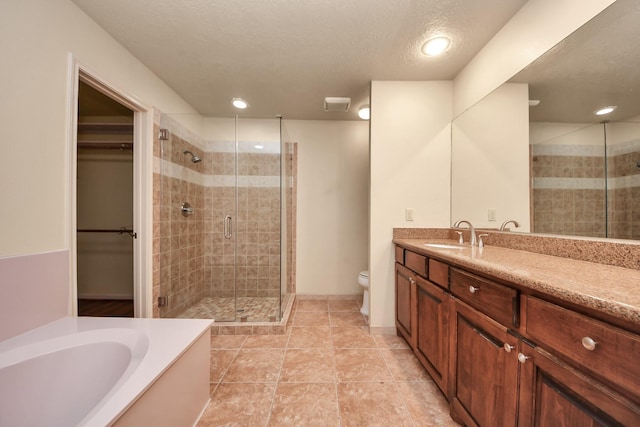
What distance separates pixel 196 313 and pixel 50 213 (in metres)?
1.61

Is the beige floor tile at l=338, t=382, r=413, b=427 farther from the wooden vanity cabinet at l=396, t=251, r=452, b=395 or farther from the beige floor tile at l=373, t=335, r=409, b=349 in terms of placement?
the beige floor tile at l=373, t=335, r=409, b=349

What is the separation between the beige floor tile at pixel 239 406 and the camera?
1206 mm

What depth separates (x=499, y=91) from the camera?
1.60 meters

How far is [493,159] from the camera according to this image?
5.55ft

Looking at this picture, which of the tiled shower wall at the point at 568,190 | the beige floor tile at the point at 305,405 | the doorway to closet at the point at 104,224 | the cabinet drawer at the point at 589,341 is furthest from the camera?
the doorway to closet at the point at 104,224

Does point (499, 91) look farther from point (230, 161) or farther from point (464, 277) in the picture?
point (230, 161)

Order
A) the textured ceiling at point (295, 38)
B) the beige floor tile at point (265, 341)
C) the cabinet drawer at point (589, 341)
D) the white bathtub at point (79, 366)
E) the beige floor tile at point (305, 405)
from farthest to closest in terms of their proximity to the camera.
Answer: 1. the beige floor tile at point (265, 341)
2. the textured ceiling at point (295, 38)
3. the beige floor tile at point (305, 405)
4. the white bathtub at point (79, 366)
5. the cabinet drawer at point (589, 341)

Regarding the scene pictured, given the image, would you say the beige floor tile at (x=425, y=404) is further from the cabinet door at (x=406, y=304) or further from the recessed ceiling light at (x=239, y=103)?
the recessed ceiling light at (x=239, y=103)

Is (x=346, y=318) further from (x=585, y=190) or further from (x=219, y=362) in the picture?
(x=585, y=190)

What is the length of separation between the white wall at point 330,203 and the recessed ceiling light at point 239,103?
560 millimetres

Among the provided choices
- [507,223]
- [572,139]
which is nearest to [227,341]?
[507,223]

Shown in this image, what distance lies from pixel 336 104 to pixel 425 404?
103 inches

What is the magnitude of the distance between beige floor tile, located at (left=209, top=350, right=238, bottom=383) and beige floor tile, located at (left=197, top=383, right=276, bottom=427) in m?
0.11

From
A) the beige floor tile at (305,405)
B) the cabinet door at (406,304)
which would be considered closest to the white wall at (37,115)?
the beige floor tile at (305,405)
